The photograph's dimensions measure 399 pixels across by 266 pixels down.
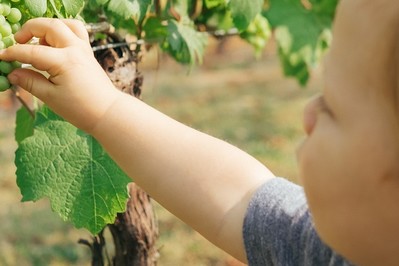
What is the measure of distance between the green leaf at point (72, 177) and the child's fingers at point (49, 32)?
445 millimetres

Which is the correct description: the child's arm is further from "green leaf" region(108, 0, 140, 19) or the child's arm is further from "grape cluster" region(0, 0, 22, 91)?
"green leaf" region(108, 0, 140, 19)

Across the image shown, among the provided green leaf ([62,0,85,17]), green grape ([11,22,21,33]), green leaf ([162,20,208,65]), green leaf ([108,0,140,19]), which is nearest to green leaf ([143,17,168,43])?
green leaf ([162,20,208,65])

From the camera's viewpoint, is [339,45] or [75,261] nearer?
[339,45]

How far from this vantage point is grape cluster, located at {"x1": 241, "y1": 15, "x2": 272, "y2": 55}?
268 cm

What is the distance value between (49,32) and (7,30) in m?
0.08

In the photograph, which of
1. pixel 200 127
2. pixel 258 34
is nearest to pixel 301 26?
pixel 258 34

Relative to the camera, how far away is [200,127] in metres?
6.19

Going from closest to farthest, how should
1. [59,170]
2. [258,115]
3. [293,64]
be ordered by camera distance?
1. [59,170]
2. [293,64]
3. [258,115]

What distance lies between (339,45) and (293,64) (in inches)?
72.1

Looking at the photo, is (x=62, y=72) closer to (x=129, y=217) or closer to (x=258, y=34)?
(x=129, y=217)

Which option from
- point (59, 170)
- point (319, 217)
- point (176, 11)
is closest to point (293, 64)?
point (176, 11)

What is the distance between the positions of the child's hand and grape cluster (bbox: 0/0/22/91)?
15 mm

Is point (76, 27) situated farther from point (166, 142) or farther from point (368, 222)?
point (368, 222)

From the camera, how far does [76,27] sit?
144 cm
